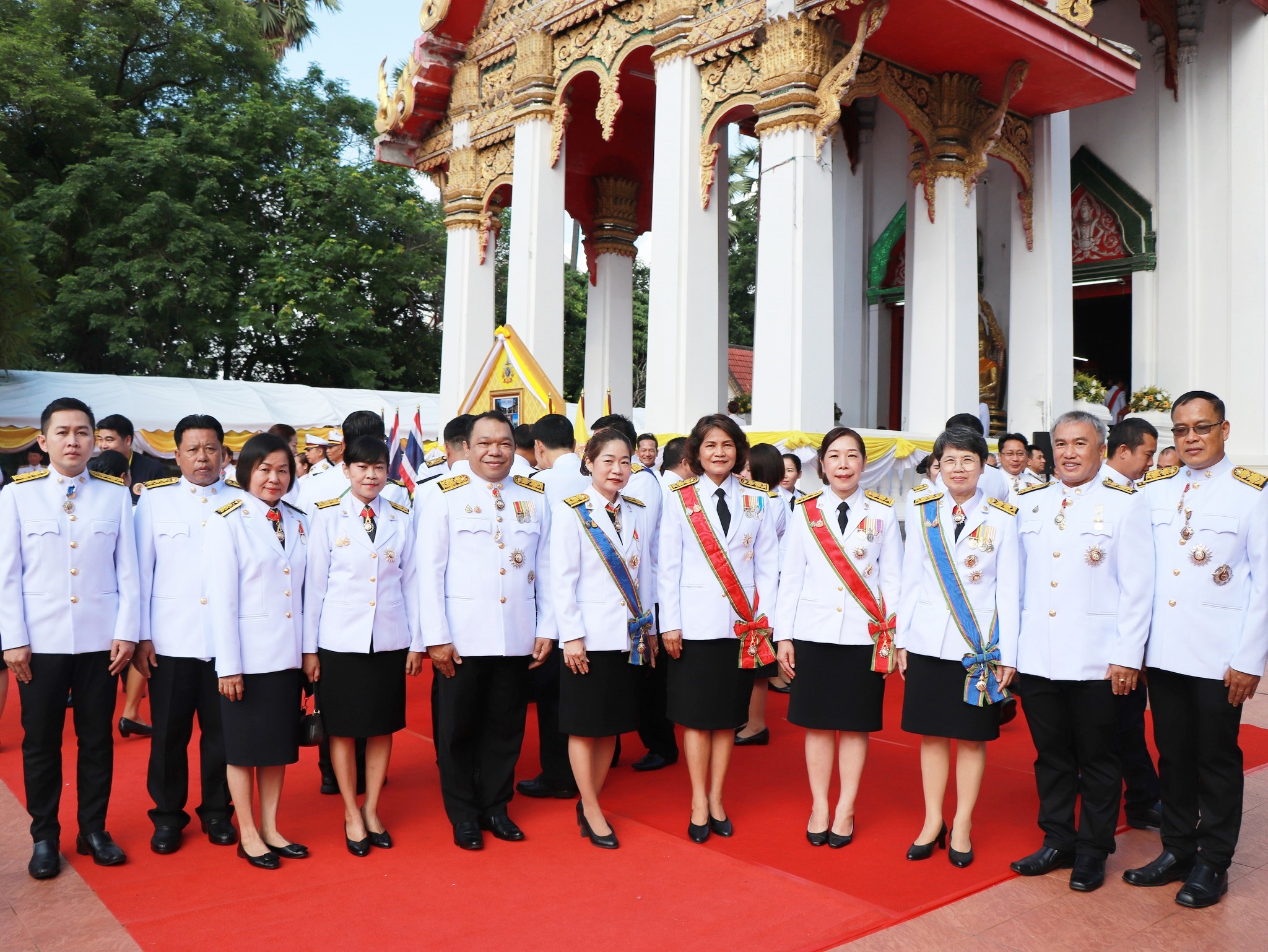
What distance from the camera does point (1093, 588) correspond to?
4062mm

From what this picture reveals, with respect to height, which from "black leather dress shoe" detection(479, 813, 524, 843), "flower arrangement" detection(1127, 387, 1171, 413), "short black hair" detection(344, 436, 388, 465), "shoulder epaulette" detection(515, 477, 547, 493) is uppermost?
"flower arrangement" detection(1127, 387, 1171, 413)

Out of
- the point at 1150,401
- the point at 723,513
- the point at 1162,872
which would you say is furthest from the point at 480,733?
the point at 1150,401

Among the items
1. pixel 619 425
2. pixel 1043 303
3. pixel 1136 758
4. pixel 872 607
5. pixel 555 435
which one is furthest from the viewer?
pixel 1043 303

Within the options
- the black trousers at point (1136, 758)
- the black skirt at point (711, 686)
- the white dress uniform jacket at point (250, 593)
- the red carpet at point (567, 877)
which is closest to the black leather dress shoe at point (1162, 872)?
Answer: the red carpet at point (567, 877)

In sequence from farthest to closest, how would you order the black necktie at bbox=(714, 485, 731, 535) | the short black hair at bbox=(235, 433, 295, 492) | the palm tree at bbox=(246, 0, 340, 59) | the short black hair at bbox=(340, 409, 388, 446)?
1. the palm tree at bbox=(246, 0, 340, 59)
2. the short black hair at bbox=(340, 409, 388, 446)
3. the black necktie at bbox=(714, 485, 731, 535)
4. the short black hair at bbox=(235, 433, 295, 492)

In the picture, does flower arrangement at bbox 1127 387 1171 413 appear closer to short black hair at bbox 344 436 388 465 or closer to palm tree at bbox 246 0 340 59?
short black hair at bbox 344 436 388 465

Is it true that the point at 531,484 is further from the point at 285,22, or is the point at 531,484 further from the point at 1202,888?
the point at 285,22

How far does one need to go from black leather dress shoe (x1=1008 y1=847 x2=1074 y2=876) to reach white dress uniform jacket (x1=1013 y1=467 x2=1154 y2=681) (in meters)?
0.70

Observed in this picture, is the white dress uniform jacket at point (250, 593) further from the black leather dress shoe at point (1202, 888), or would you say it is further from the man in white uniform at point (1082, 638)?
A: the black leather dress shoe at point (1202, 888)

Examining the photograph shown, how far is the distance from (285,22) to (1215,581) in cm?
3197

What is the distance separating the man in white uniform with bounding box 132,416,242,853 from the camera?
14.4 feet

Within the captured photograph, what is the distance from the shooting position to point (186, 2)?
78.2 feet

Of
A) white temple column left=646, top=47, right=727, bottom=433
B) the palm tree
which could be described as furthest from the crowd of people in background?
the palm tree

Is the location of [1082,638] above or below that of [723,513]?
below
